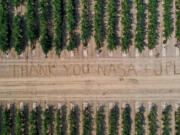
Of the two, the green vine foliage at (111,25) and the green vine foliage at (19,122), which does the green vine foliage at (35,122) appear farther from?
the green vine foliage at (111,25)

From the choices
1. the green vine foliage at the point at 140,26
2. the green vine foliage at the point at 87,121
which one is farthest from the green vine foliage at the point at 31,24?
the green vine foliage at the point at 140,26

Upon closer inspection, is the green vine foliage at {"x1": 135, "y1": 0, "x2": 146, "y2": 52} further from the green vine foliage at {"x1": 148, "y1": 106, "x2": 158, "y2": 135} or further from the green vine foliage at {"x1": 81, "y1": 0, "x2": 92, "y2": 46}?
the green vine foliage at {"x1": 148, "y1": 106, "x2": 158, "y2": 135}

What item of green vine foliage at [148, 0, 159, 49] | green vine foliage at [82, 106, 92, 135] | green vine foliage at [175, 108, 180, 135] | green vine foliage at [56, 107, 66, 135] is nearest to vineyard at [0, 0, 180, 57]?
green vine foliage at [148, 0, 159, 49]

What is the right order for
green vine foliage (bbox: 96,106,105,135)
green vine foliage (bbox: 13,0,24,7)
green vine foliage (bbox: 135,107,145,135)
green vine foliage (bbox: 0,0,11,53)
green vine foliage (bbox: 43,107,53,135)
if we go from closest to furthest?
1. green vine foliage (bbox: 135,107,145,135)
2. green vine foliage (bbox: 96,106,105,135)
3. green vine foliage (bbox: 43,107,53,135)
4. green vine foliage (bbox: 0,0,11,53)
5. green vine foliage (bbox: 13,0,24,7)

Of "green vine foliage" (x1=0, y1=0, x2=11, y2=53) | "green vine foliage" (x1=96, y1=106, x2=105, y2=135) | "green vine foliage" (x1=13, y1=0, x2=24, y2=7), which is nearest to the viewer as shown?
"green vine foliage" (x1=96, y1=106, x2=105, y2=135)

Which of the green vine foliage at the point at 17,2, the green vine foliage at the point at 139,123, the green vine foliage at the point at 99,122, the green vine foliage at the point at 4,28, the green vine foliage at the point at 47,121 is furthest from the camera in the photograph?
the green vine foliage at the point at 17,2

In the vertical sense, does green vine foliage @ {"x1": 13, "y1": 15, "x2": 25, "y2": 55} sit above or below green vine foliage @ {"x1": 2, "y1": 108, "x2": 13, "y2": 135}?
above

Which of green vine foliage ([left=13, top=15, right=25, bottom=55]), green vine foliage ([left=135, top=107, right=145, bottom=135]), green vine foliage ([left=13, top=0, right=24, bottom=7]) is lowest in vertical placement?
green vine foliage ([left=135, top=107, right=145, bottom=135])
